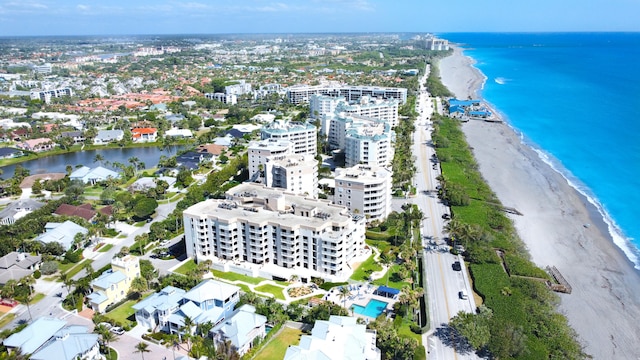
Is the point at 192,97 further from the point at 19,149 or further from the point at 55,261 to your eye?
the point at 55,261

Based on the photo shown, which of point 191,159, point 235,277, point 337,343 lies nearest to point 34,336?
point 235,277

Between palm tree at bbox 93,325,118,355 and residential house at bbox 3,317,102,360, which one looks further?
palm tree at bbox 93,325,118,355

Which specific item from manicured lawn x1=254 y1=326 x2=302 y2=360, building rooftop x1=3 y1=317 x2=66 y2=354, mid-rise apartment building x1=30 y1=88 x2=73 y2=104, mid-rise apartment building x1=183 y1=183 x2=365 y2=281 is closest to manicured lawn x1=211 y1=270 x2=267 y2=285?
mid-rise apartment building x1=183 y1=183 x2=365 y2=281

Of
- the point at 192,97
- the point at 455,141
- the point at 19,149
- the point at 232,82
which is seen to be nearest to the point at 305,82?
the point at 232,82

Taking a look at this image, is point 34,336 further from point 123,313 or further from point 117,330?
point 123,313

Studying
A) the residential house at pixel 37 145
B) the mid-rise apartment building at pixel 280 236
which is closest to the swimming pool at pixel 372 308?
the mid-rise apartment building at pixel 280 236

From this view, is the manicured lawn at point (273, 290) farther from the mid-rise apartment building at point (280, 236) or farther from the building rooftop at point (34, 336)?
the building rooftop at point (34, 336)

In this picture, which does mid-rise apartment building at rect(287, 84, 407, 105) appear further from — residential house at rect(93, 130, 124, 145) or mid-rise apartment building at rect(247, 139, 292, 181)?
mid-rise apartment building at rect(247, 139, 292, 181)
